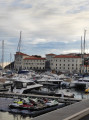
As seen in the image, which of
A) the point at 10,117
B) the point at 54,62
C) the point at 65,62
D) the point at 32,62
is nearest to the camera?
the point at 10,117

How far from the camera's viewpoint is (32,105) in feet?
64.7

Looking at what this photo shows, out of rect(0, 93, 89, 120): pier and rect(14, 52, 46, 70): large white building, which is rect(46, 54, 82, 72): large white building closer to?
rect(14, 52, 46, 70): large white building

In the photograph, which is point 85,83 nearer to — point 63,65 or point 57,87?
point 57,87

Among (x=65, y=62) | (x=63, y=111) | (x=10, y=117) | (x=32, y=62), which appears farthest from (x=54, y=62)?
(x=63, y=111)

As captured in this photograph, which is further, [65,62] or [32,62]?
[32,62]

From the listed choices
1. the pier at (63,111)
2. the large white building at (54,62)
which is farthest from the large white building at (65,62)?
the pier at (63,111)

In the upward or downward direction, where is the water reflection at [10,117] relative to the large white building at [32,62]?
downward

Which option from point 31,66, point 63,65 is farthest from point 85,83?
point 31,66

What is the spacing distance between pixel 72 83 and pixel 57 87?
10.3 ft

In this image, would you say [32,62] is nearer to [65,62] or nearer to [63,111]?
[65,62]

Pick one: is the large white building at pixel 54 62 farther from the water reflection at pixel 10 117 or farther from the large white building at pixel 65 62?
the water reflection at pixel 10 117

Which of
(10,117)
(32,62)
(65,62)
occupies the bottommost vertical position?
(10,117)

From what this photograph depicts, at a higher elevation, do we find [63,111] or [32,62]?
[32,62]

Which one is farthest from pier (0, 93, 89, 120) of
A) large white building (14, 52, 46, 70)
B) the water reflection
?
large white building (14, 52, 46, 70)
